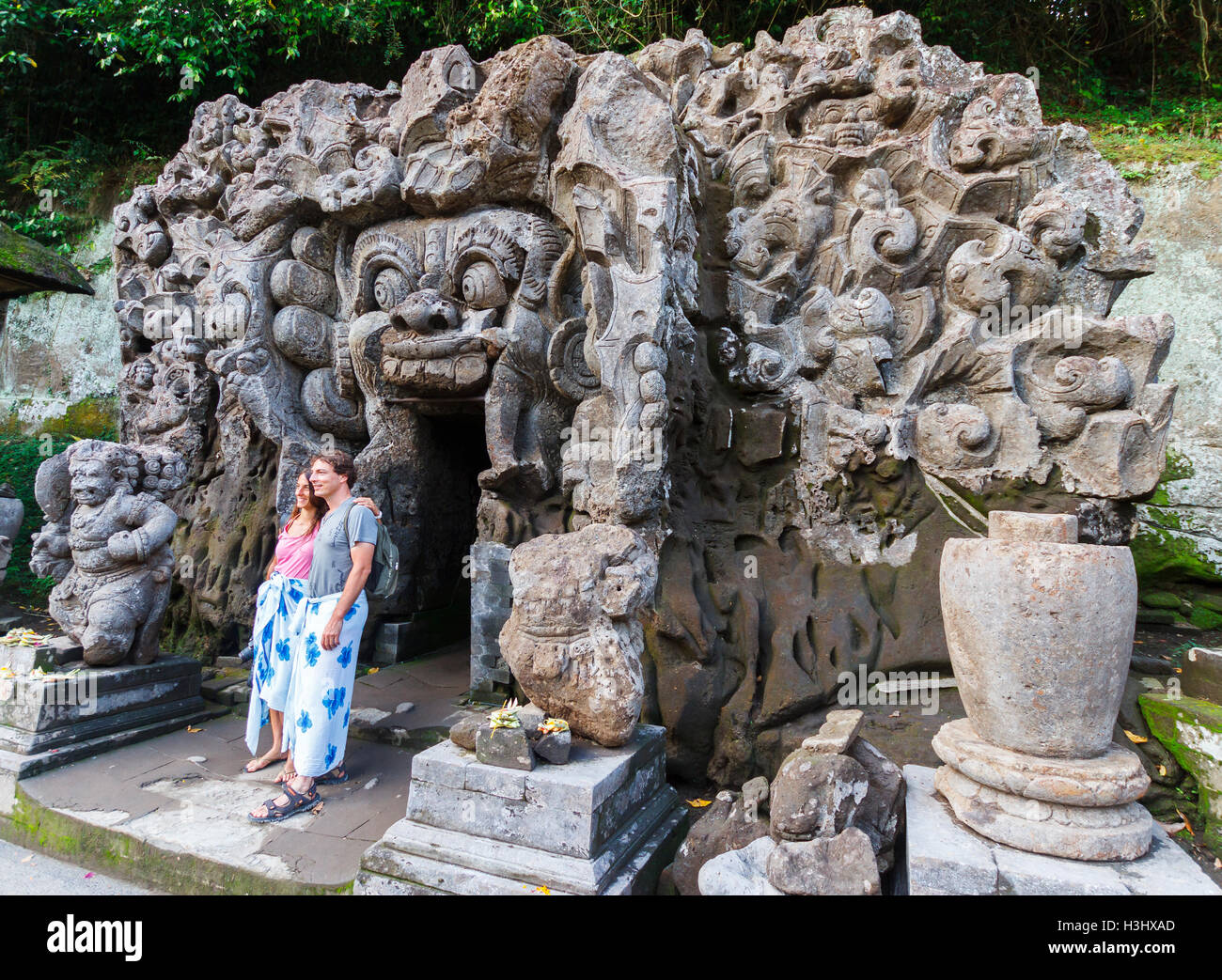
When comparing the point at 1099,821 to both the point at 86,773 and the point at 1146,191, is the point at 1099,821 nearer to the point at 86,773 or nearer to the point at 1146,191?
the point at 86,773

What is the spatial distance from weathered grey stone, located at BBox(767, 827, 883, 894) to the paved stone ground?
1885 mm

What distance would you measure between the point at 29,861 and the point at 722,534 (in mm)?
4337

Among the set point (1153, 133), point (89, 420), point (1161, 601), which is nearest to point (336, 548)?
point (1161, 601)

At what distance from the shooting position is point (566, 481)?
4930 mm

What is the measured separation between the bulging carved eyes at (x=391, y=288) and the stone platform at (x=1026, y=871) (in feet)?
17.0

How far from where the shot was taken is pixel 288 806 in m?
3.63

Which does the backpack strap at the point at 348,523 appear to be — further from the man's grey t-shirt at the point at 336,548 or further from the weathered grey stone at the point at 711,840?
the weathered grey stone at the point at 711,840

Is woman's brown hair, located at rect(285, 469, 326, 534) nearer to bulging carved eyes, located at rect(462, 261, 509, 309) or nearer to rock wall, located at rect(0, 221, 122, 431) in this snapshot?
bulging carved eyes, located at rect(462, 261, 509, 309)

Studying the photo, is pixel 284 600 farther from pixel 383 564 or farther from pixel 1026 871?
pixel 1026 871

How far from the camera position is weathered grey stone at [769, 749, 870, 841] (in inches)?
104

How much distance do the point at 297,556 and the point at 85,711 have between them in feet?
6.20

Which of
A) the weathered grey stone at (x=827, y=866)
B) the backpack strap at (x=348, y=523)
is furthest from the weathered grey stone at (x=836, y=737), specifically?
the backpack strap at (x=348, y=523)

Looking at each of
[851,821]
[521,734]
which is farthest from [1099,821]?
[521,734]

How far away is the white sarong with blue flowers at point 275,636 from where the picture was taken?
394 centimetres
